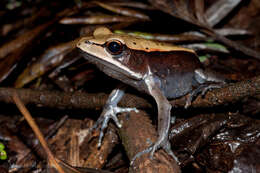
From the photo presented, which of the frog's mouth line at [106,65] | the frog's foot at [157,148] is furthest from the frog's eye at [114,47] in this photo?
the frog's foot at [157,148]

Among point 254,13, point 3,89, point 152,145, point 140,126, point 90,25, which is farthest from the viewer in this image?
point 254,13

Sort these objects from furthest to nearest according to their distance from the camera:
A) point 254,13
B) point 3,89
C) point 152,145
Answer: point 254,13, point 3,89, point 152,145

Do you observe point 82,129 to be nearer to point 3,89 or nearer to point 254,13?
point 3,89

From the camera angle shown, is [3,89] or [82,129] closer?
[3,89]

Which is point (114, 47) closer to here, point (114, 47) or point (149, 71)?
point (114, 47)

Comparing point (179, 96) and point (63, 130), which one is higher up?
point (179, 96)

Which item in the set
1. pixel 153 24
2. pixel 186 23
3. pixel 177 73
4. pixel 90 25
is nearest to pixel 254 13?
pixel 186 23

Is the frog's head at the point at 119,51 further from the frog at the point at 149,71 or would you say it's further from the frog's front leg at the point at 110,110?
the frog's front leg at the point at 110,110
